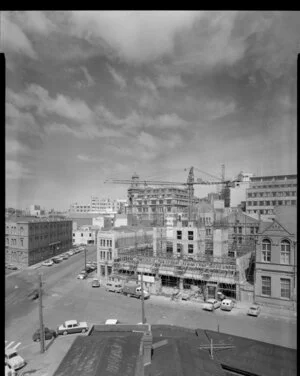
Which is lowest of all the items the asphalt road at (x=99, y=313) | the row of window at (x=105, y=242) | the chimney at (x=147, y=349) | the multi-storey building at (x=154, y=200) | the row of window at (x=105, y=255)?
the asphalt road at (x=99, y=313)

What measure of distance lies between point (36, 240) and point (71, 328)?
621 centimetres

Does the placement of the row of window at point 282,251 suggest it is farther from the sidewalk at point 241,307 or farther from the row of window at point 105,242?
the row of window at point 105,242

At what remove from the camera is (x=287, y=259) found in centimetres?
697

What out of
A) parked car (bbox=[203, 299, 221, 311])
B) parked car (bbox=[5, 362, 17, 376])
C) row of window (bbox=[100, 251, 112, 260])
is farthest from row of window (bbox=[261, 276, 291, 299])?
parked car (bbox=[5, 362, 17, 376])

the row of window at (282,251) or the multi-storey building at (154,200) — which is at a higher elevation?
the multi-storey building at (154,200)

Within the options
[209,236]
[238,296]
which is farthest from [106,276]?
[238,296]

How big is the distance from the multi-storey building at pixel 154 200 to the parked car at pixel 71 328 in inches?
630

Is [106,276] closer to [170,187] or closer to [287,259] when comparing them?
[287,259]

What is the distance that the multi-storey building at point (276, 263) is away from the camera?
682cm

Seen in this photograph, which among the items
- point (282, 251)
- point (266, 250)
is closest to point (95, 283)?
point (266, 250)

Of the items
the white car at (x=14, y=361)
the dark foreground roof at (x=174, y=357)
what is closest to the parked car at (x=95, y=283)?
the white car at (x=14, y=361)

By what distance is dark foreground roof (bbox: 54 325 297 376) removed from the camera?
9.42 ft

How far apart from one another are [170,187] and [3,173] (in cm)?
2275
